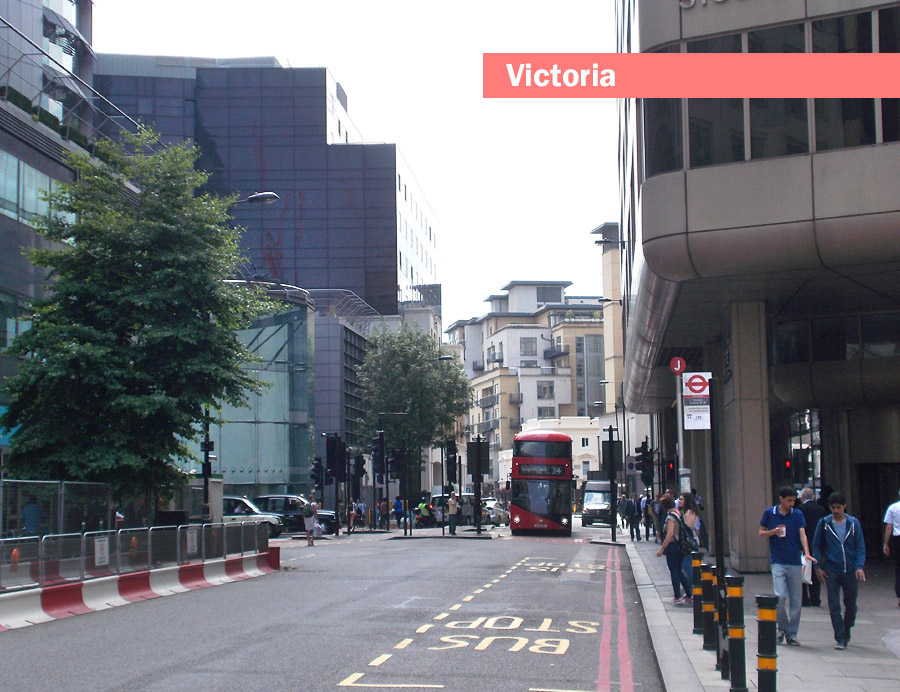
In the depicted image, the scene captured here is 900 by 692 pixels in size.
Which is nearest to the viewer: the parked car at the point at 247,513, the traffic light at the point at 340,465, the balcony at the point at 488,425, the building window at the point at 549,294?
the parked car at the point at 247,513

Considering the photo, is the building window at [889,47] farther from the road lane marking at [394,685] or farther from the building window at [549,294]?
the building window at [549,294]

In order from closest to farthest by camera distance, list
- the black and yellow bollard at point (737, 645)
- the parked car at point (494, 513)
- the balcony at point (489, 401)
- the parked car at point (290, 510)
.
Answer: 1. the black and yellow bollard at point (737, 645)
2. the parked car at point (290, 510)
3. the parked car at point (494, 513)
4. the balcony at point (489, 401)

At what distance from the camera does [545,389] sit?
108938 mm

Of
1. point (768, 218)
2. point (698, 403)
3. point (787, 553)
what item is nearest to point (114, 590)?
point (698, 403)

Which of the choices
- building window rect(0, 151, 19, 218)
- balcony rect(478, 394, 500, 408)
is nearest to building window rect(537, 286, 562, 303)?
balcony rect(478, 394, 500, 408)

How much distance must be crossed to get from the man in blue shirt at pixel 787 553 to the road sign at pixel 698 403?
1471 mm

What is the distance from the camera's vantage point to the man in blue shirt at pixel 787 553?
11.4m

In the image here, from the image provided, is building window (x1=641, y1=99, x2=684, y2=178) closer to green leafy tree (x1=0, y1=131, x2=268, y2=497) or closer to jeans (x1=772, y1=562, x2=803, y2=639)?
jeans (x1=772, y1=562, x2=803, y2=639)

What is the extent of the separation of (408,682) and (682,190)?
10.8 m

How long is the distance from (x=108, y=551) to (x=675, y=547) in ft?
29.5

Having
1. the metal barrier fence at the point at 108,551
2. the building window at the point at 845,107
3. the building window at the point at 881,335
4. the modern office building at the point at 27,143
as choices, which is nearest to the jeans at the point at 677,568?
the building window at the point at 845,107

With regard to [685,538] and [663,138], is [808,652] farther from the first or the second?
[663,138]

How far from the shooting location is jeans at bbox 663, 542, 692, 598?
1549 centimetres

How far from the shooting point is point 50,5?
123ft
